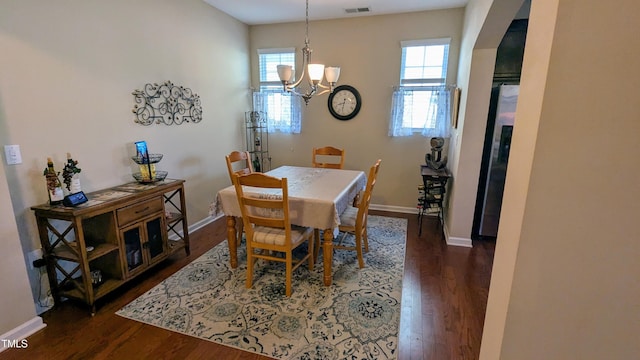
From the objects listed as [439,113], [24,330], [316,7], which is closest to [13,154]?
[24,330]

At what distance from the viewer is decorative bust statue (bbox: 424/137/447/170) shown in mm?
3704

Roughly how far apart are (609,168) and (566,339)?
0.58 metres

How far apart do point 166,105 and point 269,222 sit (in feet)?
6.22

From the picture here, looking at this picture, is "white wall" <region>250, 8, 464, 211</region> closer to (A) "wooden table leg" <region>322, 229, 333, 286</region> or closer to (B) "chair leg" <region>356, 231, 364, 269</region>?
(B) "chair leg" <region>356, 231, 364, 269</region>

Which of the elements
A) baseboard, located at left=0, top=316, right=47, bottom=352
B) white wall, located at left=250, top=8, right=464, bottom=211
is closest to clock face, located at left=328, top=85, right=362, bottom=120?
white wall, located at left=250, top=8, right=464, bottom=211

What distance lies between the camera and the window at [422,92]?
12.8 ft

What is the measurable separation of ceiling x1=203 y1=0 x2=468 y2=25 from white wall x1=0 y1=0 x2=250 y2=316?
10.5 inches

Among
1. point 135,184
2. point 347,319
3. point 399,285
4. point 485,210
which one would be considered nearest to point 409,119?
point 485,210

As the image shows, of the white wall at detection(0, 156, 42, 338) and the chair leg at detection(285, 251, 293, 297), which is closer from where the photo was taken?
the white wall at detection(0, 156, 42, 338)

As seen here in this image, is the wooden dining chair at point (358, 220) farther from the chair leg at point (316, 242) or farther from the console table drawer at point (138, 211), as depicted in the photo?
the console table drawer at point (138, 211)

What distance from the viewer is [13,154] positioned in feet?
6.43

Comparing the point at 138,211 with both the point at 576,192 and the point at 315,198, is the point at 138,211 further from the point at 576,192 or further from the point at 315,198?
the point at 576,192

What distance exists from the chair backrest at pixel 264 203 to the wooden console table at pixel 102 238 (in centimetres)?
88

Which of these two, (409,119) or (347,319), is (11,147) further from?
(409,119)
